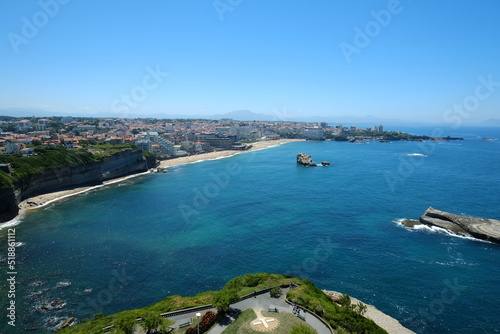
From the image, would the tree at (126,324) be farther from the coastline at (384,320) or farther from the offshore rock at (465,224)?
the offshore rock at (465,224)

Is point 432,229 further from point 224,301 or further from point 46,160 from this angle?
point 46,160

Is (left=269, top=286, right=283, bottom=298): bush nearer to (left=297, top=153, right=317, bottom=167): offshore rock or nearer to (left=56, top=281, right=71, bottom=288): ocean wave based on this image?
(left=56, top=281, right=71, bottom=288): ocean wave

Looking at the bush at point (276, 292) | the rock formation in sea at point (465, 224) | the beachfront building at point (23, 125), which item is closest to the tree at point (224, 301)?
the bush at point (276, 292)

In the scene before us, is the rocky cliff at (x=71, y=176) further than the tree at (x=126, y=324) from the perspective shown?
Yes

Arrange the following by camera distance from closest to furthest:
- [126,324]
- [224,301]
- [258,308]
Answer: [126,324]
[224,301]
[258,308]

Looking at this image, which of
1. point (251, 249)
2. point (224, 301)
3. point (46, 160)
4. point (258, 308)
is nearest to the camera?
point (224, 301)

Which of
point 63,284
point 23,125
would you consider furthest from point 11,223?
point 23,125
